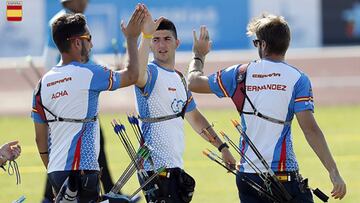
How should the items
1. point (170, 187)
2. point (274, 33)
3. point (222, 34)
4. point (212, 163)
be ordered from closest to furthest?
point (274, 33), point (170, 187), point (212, 163), point (222, 34)

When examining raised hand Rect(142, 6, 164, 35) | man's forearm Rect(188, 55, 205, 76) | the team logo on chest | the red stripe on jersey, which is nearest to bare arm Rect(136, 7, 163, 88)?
raised hand Rect(142, 6, 164, 35)

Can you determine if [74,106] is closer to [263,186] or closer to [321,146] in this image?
[263,186]

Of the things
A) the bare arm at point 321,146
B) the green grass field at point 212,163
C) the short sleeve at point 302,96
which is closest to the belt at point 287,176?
the bare arm at point 321,146

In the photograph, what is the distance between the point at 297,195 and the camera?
7.86 meters

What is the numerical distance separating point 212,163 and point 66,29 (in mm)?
8177

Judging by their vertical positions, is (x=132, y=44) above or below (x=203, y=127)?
above

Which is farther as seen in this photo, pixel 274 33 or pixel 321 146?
pixel 274 33

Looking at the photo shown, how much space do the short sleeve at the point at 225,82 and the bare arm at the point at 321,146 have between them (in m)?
0.57

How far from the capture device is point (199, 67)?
8344 mm

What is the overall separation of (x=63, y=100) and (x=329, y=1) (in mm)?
26655

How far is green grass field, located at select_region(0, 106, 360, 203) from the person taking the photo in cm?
1326

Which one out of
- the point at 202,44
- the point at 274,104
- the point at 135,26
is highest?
the point at 135,26

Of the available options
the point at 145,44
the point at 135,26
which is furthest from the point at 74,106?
the point at 145,44

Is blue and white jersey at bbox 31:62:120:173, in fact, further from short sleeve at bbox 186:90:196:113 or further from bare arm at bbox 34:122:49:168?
short sleeve at bbox 186:90:196:113
